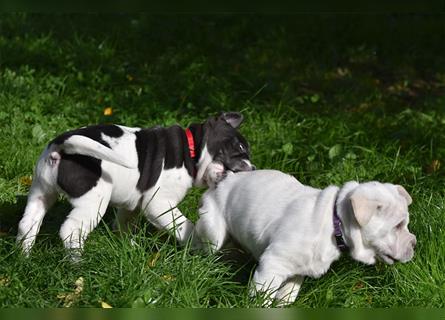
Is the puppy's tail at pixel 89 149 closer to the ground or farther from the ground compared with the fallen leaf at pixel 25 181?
farther from the ground

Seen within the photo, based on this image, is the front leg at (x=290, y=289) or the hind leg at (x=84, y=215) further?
the hind leg at (x=84, y=215)

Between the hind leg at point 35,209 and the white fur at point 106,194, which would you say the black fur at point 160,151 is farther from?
the hind leg at point 35,209

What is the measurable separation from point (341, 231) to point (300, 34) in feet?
23.2

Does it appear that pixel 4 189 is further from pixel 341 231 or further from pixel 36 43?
pixel 36 43

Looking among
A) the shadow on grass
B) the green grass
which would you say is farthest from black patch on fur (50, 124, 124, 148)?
the shadow on grass

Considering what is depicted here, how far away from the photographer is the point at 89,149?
5762 mm

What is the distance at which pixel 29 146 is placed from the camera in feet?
25.2

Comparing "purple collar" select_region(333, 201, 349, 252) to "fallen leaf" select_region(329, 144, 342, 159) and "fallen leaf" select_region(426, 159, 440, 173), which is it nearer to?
"fallen leaf" select_region(329, 144, 342, 159)

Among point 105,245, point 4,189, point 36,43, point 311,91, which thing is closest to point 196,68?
point 311,91

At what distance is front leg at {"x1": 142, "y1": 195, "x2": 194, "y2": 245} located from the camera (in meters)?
6.08

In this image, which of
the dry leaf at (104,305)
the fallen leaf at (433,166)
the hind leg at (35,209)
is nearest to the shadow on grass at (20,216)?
the hind leg at (35,209)

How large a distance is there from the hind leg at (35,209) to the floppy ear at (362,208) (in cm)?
219

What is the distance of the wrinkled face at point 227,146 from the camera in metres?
6.57

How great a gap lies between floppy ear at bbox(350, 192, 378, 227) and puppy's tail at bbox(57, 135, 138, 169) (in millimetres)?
1693
